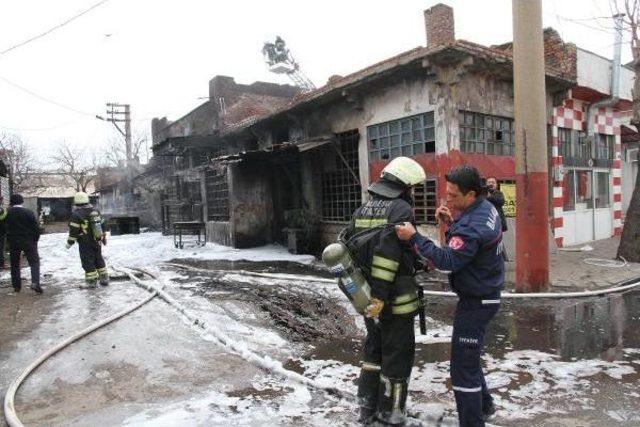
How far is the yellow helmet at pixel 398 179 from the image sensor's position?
3233 mm

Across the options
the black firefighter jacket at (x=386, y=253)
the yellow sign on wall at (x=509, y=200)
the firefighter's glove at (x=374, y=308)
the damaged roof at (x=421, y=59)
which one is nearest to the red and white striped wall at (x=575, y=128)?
the damaged roof at (x=421, y=59)

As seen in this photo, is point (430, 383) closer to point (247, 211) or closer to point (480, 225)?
point (480, 225)

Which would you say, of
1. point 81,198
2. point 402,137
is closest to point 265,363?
point 81,198

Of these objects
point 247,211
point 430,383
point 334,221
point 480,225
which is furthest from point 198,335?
point 247,211

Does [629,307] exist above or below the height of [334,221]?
below

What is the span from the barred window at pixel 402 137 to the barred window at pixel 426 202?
0.75 meters

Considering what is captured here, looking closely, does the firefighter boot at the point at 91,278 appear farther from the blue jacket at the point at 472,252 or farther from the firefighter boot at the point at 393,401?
the blue jacket at the point at 472,252

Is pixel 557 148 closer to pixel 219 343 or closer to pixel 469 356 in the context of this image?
pixel 219 343

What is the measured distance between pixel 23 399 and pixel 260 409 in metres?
2.05

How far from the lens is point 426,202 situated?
9.96m

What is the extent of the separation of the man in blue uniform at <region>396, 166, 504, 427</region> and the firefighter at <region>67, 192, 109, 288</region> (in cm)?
721

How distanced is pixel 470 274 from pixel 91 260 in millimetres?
7606

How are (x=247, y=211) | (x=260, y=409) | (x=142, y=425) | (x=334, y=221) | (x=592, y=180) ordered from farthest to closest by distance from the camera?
(x=247, y=211)
(x=592, y=180)
(x=334, y=221)
(x=260, y=409)
(x=142, y=425)

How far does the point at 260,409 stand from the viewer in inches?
140
